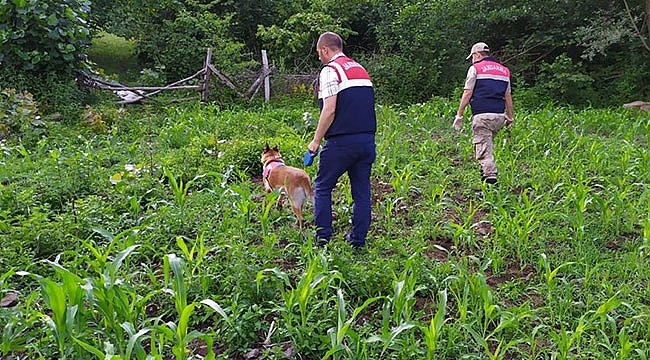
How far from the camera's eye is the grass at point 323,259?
2.96m

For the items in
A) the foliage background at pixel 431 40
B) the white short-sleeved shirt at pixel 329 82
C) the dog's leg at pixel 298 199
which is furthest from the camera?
the foliage background at pixel 431 40

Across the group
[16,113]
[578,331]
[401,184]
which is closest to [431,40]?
[401,184]

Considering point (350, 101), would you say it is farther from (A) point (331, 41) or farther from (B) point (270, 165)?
(B) point (270, 165)

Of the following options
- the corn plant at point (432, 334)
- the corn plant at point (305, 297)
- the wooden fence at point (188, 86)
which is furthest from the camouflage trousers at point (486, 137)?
the wooden fence at point (188, 86)

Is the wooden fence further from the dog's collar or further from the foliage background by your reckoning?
the dog's collar

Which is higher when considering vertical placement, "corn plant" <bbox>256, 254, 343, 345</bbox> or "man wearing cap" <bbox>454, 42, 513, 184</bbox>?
"man wearing cap" <bbox>454, 42, 513, 184</bbox>

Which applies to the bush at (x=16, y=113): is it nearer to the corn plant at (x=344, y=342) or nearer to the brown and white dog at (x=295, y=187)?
the brown and white dog at (x=295, y=187)

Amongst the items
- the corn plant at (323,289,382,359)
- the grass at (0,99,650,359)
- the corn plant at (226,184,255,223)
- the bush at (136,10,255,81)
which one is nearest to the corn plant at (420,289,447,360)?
the grass at (0,99,650,359)

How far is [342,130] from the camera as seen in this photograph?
13.2 ft

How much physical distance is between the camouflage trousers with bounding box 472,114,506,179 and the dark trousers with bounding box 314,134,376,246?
7.01 ft

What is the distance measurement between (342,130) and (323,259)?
3.27 feet

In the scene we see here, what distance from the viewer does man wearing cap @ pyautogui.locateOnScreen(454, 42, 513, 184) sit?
5789 mm

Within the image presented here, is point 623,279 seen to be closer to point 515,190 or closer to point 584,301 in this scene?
point 584,301

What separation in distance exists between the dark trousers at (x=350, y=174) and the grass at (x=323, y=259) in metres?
0.17
